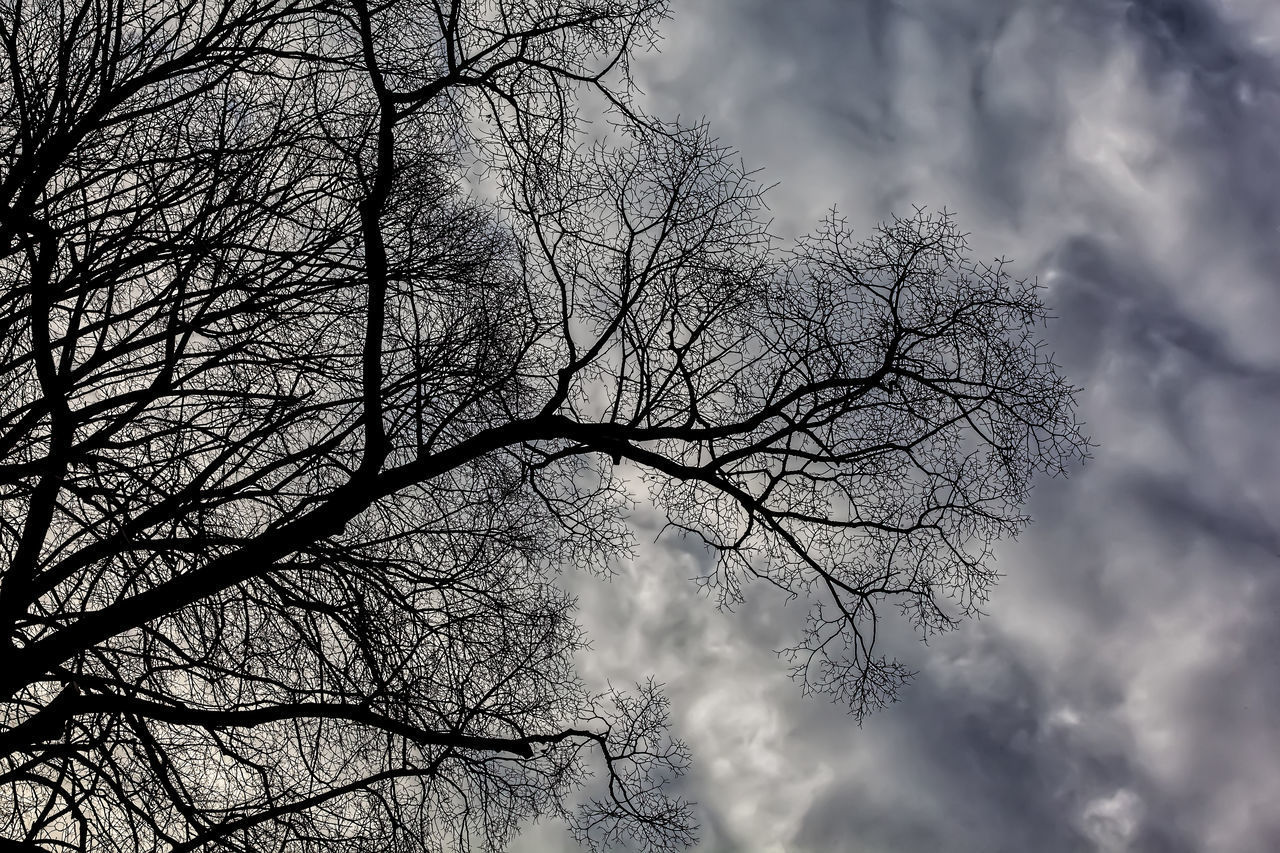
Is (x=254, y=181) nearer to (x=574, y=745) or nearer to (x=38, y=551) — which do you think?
(x=38, y=551)

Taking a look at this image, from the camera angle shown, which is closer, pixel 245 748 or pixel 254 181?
pixel 254 181

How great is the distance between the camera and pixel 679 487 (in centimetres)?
615

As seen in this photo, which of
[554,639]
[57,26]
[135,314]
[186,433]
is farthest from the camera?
[554,639]

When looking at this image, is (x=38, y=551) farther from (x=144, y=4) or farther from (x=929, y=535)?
(x=929, y=535)

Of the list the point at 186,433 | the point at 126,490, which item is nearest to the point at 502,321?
the point at 186,433

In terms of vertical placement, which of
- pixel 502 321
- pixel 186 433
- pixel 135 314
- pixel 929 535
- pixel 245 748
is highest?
pixel 502 321

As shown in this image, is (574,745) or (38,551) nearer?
(38,551)

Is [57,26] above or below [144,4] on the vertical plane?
below

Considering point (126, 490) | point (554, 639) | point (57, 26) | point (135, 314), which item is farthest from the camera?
point (554, 639)

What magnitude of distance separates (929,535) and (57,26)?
21.9 feet

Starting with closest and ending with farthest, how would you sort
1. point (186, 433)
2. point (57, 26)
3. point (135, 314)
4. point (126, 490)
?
point (126, 490)
point (186, 433)
point (57, 26)
point (135, 314)

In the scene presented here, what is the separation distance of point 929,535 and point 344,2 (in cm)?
574

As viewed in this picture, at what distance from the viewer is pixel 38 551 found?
518 centimetres

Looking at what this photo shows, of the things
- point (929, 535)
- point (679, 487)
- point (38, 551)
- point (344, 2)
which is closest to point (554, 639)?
point (679, 487)
